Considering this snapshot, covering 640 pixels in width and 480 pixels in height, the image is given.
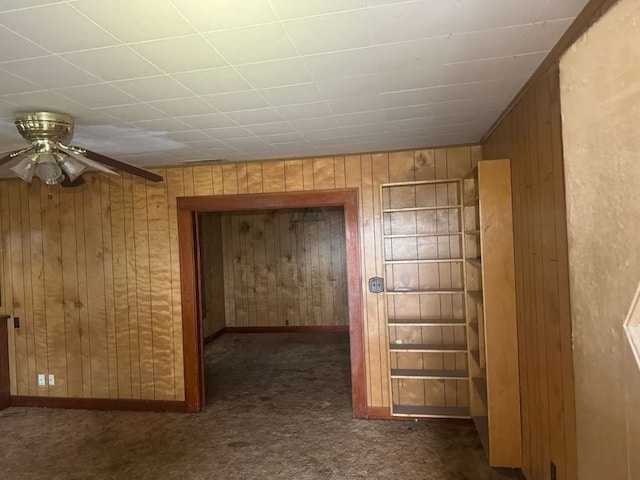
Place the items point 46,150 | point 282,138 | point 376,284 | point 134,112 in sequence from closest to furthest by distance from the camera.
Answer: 1. point 46,150
2. point 134,112
3. point 282,138
4. point 376,284

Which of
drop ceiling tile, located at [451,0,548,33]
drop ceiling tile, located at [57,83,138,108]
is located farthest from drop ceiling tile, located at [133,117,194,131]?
drop ceiling tile, located at [451,0,548,33]

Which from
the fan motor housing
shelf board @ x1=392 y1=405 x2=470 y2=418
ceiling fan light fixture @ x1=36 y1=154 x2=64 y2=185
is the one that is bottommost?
shelf board @ x1=392 y1=405 x2=470 y2=418

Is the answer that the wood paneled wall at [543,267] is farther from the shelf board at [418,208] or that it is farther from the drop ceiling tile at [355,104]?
the drop ceiling tile at [355,104]

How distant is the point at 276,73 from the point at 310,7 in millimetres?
516

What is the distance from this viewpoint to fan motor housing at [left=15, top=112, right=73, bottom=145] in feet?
6.71

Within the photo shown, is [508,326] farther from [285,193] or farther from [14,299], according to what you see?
[14,299]

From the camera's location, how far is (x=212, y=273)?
7.05 m

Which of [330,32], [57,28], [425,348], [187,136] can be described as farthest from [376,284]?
[57,28]

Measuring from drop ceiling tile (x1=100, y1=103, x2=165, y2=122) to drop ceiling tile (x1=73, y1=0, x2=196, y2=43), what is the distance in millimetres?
735

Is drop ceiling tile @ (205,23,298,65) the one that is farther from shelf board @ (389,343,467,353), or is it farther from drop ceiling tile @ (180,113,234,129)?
shelf board @ (389,343,467,353)

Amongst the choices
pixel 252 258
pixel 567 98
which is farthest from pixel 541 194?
pixel 252 258

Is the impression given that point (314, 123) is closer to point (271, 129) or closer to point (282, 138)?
point (271, 129)

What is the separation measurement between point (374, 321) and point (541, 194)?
1.90 metres

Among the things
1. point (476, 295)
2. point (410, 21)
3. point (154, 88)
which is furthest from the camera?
point (476, 295)
